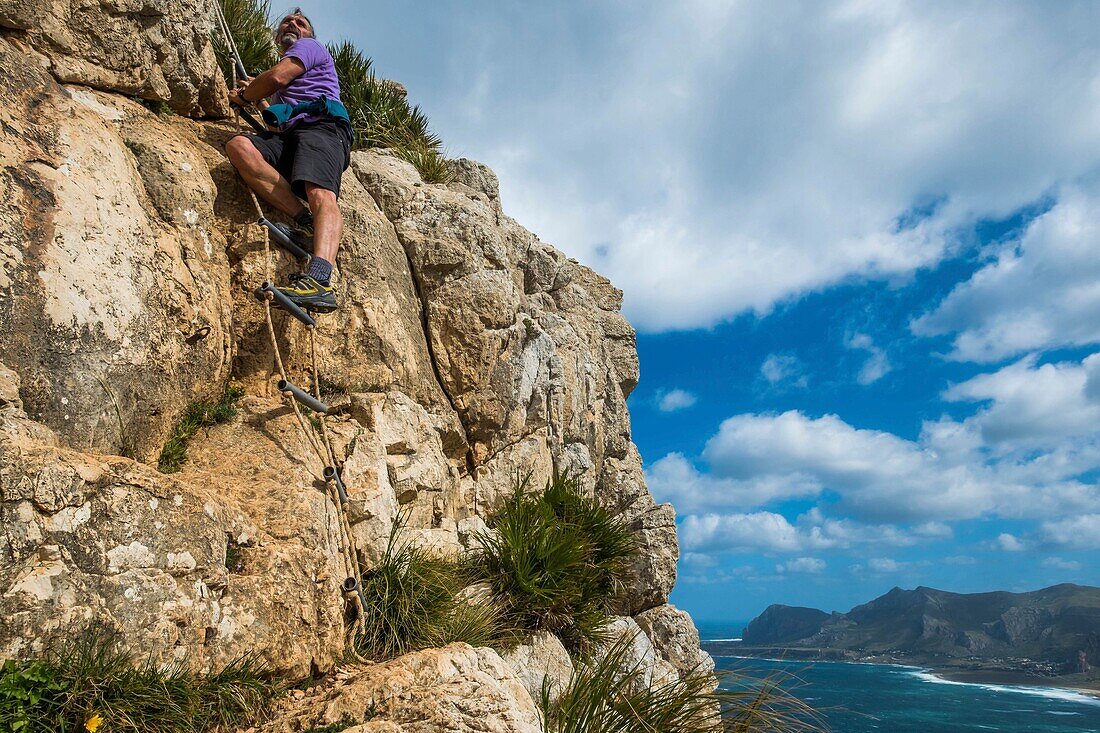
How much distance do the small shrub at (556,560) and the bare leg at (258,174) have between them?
403 centimetres

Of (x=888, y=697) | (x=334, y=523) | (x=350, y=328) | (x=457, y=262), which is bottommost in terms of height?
(x=888, y=697)

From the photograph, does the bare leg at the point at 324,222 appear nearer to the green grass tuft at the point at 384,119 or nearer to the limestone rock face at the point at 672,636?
the green grass tuft at the point at 384,119

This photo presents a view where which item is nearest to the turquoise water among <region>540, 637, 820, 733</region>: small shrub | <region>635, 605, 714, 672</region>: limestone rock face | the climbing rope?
<region>635, 605, 714, 672</region>: limestone rock face

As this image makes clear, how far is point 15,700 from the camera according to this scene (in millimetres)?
2703

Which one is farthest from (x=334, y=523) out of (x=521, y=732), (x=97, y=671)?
(x=521, y=732)

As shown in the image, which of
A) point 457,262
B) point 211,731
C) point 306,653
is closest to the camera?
point 211,731

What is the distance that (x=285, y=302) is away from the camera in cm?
512

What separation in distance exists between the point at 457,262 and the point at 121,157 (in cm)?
377

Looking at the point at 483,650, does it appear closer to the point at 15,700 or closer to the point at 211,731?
the point at 211,731

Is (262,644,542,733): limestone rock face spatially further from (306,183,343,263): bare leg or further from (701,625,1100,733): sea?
(701,625,1100,733): sea

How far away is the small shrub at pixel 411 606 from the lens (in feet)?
15.0

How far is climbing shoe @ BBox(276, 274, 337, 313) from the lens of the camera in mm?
5203

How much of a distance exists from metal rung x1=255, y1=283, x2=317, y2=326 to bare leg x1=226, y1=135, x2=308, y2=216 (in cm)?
96

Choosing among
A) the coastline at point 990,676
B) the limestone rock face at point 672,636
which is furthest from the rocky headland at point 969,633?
the limestone rock face at point 672,636
